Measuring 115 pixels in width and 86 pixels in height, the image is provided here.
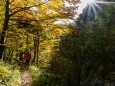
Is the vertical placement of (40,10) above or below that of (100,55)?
above

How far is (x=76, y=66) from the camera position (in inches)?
528

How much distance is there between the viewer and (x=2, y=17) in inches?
713

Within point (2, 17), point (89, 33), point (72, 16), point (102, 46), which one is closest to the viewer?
point (102, 46)

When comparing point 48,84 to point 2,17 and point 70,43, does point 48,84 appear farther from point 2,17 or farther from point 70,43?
point 2,17

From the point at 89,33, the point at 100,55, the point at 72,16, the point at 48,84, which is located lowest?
the point at 48,84

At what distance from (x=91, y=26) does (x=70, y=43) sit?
1.58m

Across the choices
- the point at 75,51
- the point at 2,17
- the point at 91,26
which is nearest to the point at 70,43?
the point at 75,51

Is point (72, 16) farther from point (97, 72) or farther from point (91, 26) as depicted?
point (97, 72)

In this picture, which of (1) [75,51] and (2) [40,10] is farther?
(2) [40,10]

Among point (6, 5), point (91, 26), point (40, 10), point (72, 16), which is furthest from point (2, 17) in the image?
point (91, 26)

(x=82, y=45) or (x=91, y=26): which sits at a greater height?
(x=91, y=26)

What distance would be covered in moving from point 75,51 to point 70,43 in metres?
0.65

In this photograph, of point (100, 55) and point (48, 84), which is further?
point (48, 84)

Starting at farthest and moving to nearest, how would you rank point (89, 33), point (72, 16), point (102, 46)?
1. point (72, 16)
2. point (89, 33)
3. point (102, 46)
